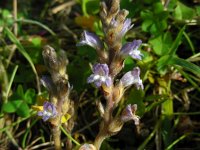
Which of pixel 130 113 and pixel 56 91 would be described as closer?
pixel 130 113

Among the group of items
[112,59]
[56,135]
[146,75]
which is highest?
[112,59]

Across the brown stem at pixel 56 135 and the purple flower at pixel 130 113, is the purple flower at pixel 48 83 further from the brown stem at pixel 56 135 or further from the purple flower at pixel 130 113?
the purple flower at pixel 130 113

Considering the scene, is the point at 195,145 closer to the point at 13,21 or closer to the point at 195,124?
the point at 195,124

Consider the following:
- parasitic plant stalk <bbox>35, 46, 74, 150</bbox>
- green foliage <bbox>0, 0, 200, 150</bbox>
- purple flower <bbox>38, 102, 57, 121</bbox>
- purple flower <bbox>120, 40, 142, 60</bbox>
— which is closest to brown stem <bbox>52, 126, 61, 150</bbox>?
A: parasitic plant stalk <bbox>35, 46, 74, 150</bbox>

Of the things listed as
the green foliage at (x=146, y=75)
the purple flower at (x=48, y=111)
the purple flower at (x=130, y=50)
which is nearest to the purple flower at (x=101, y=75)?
the purple flower at (x=130, y=50)

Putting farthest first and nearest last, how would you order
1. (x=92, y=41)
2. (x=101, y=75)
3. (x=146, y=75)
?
1. (x=146, y=75)
2. (x=92, y=41)
3. (x=101, y=75)

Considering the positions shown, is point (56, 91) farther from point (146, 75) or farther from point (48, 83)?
point (146, 75)

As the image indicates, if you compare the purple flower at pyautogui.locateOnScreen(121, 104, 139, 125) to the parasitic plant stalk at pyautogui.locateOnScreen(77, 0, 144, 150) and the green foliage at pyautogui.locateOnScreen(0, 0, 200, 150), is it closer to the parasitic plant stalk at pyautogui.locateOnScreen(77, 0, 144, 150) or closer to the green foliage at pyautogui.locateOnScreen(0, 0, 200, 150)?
Result: the parasitic plant stalk at pyautogui.locateOnScreen(77, 0, 144, 150)

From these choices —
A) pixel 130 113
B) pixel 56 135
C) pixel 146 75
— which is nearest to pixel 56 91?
pixel 56 135
